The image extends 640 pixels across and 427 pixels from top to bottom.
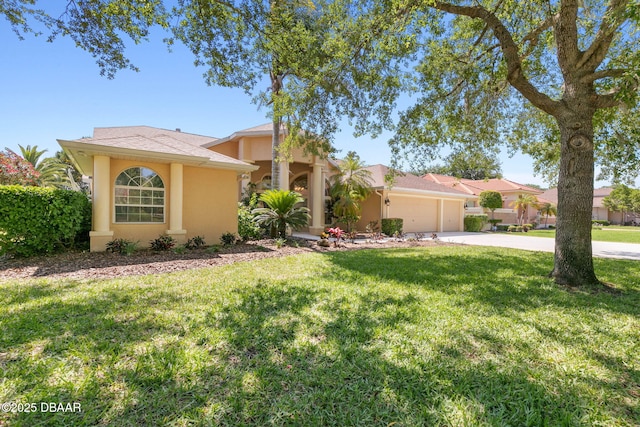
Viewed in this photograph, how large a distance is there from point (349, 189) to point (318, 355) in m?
14.1

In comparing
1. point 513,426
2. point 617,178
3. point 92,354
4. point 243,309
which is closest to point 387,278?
point 243,309

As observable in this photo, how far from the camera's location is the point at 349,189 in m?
16.7

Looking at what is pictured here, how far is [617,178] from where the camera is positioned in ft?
34.0

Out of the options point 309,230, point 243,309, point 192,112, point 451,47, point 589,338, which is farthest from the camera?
point 309,230

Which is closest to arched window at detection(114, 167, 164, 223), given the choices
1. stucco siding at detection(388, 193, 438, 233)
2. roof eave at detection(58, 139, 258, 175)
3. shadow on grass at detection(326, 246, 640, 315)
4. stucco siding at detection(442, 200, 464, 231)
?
roof eave at detection(58, 139, 258, 175)

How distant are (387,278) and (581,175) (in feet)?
14.0

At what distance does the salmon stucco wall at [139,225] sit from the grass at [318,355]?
13.4 feet

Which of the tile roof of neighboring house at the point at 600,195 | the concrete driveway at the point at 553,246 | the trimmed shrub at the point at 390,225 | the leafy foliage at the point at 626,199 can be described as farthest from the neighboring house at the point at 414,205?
the tile roof of neighboring house at the point at 600,195

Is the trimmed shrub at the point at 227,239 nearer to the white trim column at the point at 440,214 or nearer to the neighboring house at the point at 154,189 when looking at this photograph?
the neighboring house at the point at 154,189

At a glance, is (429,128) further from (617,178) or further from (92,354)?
(92,354)

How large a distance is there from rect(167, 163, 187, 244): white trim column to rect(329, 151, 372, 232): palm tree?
883cm

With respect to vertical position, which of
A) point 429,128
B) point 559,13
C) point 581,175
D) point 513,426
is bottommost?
point 513,426

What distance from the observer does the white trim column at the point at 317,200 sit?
16.5 m

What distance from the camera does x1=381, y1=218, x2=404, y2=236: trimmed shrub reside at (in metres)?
17.8
